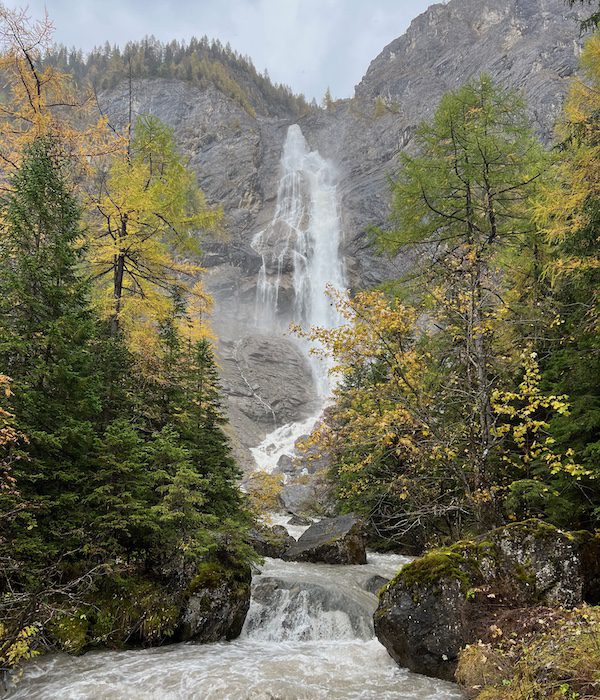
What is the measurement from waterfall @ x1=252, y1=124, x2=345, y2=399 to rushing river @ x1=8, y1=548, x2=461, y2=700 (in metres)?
39.1

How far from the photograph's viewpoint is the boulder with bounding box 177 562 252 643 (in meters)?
8.39

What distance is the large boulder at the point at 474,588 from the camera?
263 inches

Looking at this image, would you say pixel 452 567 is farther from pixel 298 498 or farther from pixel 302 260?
pixel 302 260

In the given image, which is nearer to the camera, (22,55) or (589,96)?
(589,96)

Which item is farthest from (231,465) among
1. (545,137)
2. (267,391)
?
(545,137)

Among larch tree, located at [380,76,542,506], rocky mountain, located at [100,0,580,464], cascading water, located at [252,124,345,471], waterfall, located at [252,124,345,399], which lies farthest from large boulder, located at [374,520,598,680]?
waterfall, located at [252,124,345,399]

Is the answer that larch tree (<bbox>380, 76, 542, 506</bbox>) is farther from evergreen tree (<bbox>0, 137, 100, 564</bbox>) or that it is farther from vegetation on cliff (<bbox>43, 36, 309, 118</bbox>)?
vegetation on cliff (<bbox>43, 36, 309, 118</bbox>)

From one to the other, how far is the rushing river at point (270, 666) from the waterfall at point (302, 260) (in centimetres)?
3907

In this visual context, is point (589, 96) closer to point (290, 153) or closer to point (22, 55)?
point (22, 55)

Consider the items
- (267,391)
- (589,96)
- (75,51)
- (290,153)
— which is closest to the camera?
(589,96)

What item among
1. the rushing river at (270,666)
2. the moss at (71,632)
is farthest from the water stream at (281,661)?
the moss at (71,632)

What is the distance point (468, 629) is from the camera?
21.5ft

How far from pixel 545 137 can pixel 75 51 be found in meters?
104

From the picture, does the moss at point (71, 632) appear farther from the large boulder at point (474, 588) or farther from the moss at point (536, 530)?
the moss at point (536, 530)
